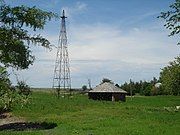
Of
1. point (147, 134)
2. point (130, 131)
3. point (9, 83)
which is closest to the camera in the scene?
point (9, 83)

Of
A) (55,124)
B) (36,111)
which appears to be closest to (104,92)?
(36,111)

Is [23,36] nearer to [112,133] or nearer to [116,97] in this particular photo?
[112,133]

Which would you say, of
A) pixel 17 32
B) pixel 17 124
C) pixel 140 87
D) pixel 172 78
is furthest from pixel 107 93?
pixel 17 32

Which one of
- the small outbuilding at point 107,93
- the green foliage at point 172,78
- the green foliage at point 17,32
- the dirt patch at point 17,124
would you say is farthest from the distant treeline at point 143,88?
the green foliage at point 17,32

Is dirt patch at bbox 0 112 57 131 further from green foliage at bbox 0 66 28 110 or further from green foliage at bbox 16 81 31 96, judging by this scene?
green foliage at bbox 0 66 28 110

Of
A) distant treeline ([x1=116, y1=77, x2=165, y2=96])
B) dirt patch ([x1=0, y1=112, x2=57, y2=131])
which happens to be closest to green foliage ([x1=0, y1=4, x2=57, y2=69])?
dirt patch ([x1=0, y1=112, x2=57, y2=131])

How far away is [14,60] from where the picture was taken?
42.2 ft

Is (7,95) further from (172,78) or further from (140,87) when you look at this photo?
(140,87)

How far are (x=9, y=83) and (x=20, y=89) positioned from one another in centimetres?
103

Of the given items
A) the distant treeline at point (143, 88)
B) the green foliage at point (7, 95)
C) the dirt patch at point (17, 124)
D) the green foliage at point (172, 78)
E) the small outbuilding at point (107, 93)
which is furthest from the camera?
the distant treeline at point (143, 88)

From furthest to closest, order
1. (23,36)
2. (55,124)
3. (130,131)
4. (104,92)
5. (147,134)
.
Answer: (104,92) → (55,124) → (130,131) → (147,134) → (23,36)

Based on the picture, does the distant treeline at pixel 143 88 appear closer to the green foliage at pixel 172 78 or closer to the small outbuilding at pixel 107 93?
the green foliage at pixel 172 78

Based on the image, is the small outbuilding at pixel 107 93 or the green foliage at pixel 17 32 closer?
the green foliage at pixel 17 32

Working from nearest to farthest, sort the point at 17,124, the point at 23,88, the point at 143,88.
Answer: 1. the point at 23,88
2. the point at 17,124
3. the point at 143,88
